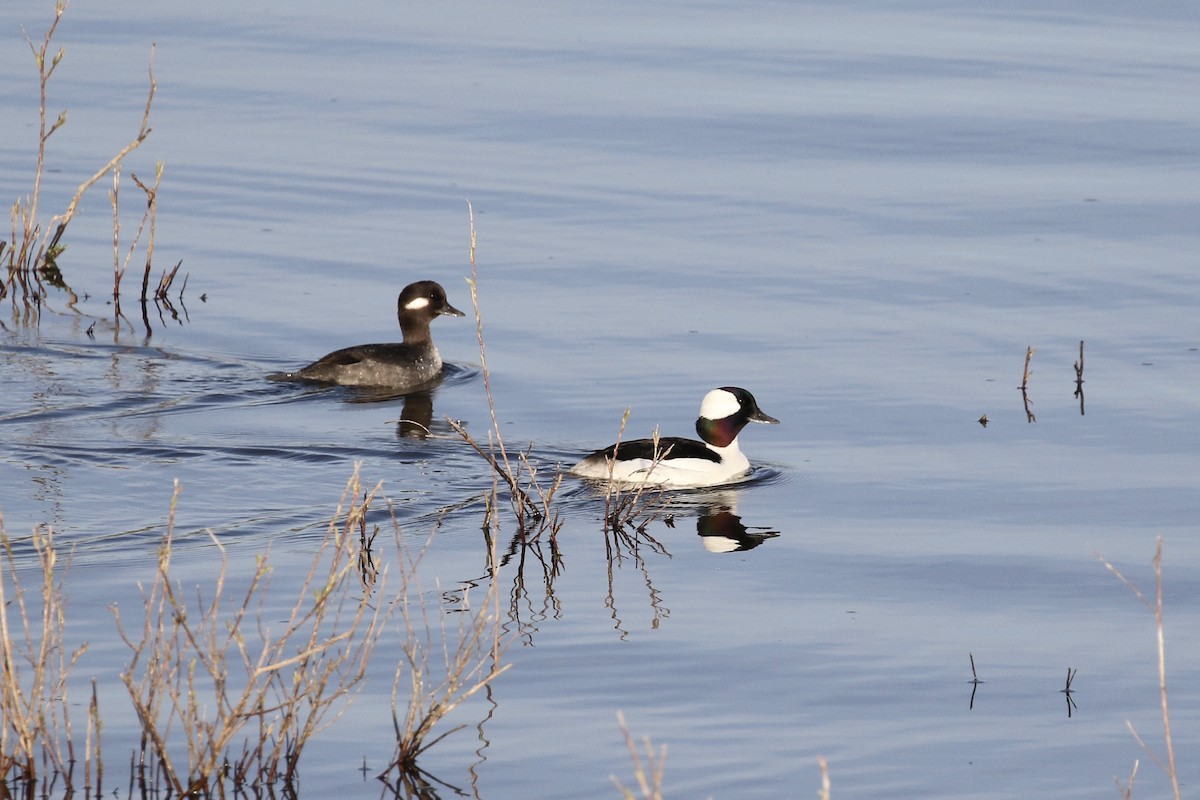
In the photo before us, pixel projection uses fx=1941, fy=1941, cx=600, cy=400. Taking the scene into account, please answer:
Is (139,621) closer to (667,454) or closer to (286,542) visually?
(286,542)

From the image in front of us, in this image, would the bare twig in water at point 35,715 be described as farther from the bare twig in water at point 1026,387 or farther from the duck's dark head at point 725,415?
the bare twig in water at point 1026,387

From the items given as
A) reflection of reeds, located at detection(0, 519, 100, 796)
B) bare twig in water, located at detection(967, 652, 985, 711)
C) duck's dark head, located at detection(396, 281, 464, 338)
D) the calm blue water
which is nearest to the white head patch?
the calm blue water

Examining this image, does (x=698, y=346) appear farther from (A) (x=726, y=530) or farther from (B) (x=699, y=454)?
(A) (x=726, y=530)

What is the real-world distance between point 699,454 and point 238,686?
4519mm

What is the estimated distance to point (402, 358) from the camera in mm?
13875

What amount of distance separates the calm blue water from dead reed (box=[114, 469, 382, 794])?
20 centimetres

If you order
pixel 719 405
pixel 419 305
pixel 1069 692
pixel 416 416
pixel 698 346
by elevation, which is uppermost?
pixel 419 305

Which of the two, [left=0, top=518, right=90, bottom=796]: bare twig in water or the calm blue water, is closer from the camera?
[left=0, top=518, right=90, bottom=796]: bare twig in water

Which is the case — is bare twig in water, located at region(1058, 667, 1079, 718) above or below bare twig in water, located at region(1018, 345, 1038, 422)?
below

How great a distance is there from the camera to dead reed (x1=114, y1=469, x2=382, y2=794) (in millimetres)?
6227

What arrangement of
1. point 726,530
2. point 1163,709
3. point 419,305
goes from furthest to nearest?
1. point 419,305
2. point 726,530
3. point 1163,709

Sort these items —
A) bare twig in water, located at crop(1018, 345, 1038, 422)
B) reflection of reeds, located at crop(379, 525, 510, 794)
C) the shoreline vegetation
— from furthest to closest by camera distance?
the shoreline vegetation, bare twig in water, located at crop(1018, 345, 1038, 422), reflection of reeds, located at crop(379, 525, 510, 794)

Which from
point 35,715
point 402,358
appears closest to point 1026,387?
point 402,358

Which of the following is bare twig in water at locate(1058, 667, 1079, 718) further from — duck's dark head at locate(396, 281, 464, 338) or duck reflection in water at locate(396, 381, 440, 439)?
duck's dark head at locate(396, 281, 464, 338)
